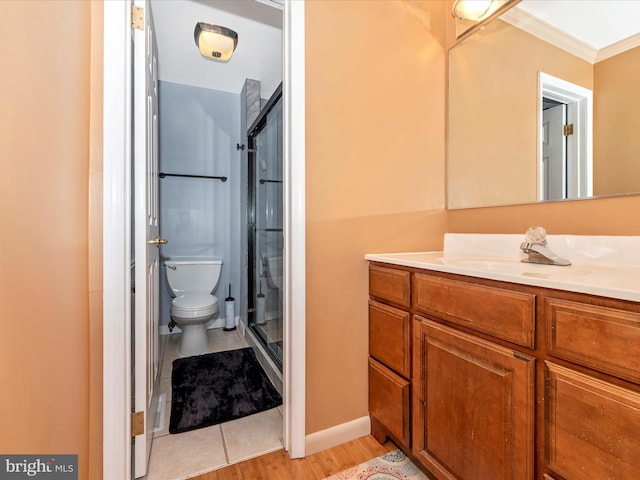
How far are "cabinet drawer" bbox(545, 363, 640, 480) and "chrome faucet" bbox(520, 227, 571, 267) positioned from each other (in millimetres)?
475

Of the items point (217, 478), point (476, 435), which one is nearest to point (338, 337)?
point (476, 435)

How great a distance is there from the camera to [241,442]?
4.73 feet

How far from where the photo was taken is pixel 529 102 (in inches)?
53.9

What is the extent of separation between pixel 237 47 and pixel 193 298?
6.61ft

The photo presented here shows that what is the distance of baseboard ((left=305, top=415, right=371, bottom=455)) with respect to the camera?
136 centimetres

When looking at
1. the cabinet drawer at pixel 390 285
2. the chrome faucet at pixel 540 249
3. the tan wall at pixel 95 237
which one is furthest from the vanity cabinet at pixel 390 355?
the tan wall at pixel 95 237

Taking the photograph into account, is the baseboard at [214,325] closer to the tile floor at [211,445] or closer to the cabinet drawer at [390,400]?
the tile floor at [211,445]

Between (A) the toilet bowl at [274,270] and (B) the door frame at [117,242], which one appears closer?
(B) the door frame at [117,242]

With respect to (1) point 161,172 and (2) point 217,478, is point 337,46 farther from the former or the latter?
(1) point 161,172

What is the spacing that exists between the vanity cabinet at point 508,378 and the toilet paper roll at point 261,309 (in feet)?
4.23

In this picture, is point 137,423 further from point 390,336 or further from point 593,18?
point 593,18

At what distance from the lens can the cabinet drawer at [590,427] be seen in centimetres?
63

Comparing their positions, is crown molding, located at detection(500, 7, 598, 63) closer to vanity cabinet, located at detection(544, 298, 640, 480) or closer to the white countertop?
the white countertop

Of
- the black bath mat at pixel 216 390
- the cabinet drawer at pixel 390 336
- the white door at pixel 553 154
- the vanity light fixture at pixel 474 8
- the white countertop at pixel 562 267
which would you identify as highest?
the vanity light fixture at pixel 474 8
